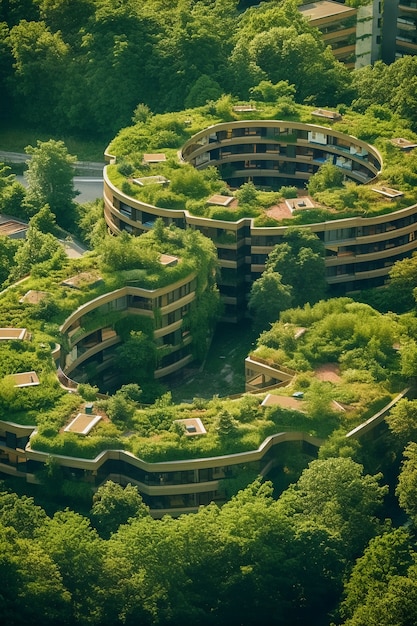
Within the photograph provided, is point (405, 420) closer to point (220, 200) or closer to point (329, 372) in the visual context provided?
point (329, 372)

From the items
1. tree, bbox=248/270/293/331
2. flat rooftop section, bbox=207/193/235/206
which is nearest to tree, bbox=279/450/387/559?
tree, bbox=248/270/293/331

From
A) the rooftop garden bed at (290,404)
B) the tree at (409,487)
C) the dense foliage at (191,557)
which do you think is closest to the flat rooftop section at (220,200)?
the rooftop garden bed at (290,404)

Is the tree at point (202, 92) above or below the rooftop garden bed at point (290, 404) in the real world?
A: above

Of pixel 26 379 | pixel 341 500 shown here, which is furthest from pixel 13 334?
pixel 341 500

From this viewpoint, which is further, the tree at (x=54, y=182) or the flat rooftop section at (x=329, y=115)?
the flat rooftop section at (x=329, y=115)

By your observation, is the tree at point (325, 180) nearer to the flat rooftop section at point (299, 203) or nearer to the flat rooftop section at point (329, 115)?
the flat rooftop section at point (299, 203)

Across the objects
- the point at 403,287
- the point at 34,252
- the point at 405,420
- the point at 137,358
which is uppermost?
the point at 34,252

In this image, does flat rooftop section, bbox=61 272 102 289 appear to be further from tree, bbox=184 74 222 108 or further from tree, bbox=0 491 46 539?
tree, bbox=184 74 222 108
